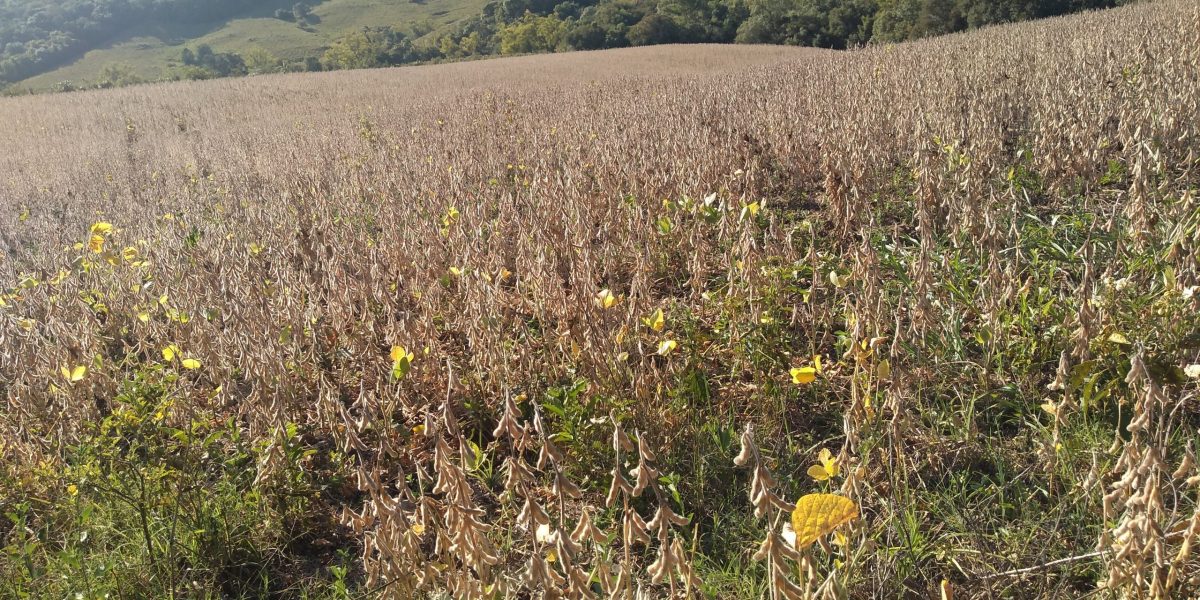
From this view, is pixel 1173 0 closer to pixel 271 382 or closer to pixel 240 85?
pixel 271 382

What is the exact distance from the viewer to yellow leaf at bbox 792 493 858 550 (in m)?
1.40

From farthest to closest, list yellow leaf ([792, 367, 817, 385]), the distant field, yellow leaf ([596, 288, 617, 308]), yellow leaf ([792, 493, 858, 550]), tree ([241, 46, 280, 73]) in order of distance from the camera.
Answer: the distant field < tree ([241, 46, 280, 73]) < yellow leaf ([596, 288, 617, 308]) < yellow leaf ([792, 367, 817, 385]) < yellow leaf ([792, 493, 858, 550])

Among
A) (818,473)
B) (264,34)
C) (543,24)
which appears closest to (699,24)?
(543,24)

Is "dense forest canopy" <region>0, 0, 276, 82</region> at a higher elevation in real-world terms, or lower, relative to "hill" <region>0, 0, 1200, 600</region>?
higher

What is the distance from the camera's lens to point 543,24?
58062 mm

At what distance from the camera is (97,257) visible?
4184mm

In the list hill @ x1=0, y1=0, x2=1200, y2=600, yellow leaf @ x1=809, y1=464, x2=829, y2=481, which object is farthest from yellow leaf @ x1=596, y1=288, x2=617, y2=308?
yellow leaf @ x1=809, y1=464, x2=829, y2=481

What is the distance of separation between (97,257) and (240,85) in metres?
17.6

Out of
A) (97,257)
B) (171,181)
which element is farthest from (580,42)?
(97,257)

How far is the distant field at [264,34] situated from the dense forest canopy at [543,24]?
252 centimetres


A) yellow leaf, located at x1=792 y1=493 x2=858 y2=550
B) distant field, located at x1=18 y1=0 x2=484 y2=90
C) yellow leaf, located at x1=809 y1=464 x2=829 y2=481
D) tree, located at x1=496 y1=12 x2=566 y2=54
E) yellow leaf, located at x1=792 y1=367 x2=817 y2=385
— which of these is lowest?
yellow leaf, located at x1=809 y1=464 x2=829 y2=481

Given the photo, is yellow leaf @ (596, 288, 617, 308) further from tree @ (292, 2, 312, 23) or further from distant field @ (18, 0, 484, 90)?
tree @ (292, 2, 312, 23)

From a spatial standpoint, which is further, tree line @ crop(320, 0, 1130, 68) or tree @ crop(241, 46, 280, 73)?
tree @ crop(241, 46, 280, 73)

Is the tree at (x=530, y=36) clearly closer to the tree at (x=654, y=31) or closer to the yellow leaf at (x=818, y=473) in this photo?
the tree at (x=654, y=31)
